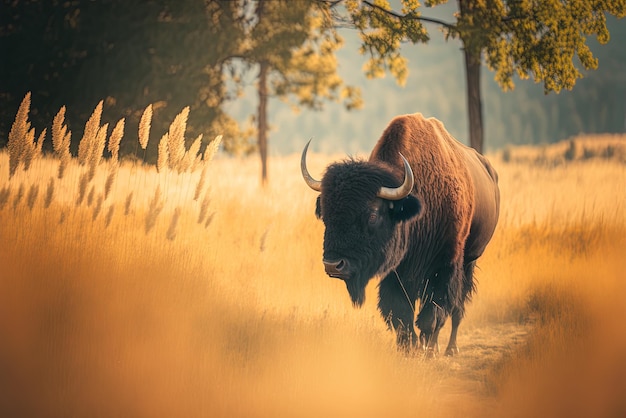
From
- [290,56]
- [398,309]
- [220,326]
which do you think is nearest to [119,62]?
[290,56]

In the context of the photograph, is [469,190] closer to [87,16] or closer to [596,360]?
[596,360]

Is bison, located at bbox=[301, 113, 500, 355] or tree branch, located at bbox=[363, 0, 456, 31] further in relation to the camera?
tree branch, located at bbox=[363, 0, 456, 31]

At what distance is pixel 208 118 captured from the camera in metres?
13.9

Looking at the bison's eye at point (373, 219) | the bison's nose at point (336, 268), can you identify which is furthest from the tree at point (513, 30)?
the bison's nose at point (336, 268)

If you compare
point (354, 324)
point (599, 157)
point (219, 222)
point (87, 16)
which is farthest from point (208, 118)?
point (599, 157)

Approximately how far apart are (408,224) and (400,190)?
1.76 ft

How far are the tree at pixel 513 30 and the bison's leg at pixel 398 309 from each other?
3833 mm

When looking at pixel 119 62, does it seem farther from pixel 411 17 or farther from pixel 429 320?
pixel 429 320

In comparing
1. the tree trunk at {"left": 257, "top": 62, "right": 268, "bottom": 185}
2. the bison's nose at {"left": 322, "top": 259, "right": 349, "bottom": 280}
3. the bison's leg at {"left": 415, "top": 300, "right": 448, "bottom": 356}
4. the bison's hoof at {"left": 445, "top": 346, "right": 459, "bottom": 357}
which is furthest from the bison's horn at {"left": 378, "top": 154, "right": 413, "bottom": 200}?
the tree trunk at {"left": 257, "top": 62, "right": 268, "bottom": 185}

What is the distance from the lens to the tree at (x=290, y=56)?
14.6m

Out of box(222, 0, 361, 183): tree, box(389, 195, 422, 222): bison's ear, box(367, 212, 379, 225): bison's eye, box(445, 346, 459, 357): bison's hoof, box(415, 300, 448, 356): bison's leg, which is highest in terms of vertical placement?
box(222, 0, 361, 183): tree

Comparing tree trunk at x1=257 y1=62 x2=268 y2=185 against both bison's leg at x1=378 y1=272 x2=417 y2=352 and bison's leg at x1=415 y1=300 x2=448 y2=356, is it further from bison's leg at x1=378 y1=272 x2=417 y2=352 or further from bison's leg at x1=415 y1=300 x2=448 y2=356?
bison's leg at x1=415 y1=300 x2=448 y2=356

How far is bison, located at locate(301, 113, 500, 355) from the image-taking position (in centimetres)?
633

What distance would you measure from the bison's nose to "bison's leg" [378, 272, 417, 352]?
121 centimetres
